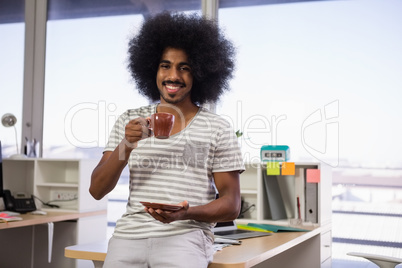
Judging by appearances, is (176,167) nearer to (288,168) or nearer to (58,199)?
(288,168)

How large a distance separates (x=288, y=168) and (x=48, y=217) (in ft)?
5.49

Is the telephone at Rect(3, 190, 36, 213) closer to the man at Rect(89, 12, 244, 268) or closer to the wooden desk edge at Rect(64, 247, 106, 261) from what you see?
the wooden desk edge at Rect(64, 247, 106, 261)

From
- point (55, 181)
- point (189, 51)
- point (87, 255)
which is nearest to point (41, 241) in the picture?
point (55, 181)

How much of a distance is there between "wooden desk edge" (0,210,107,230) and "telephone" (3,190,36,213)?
14cm

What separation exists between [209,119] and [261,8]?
2704 millimetres

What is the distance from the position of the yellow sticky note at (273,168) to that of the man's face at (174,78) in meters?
1.66

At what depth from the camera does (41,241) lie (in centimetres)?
419

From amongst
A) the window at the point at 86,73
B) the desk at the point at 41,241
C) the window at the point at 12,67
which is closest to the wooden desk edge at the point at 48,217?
the desk at the point at 41,241

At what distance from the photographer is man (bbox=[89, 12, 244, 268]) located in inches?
60.7

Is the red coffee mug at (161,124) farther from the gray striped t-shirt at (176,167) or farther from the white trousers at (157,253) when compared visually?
the white trousers at (157,253)

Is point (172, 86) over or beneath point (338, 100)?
beneath

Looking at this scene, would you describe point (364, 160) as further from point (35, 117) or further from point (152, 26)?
point (35, 117)

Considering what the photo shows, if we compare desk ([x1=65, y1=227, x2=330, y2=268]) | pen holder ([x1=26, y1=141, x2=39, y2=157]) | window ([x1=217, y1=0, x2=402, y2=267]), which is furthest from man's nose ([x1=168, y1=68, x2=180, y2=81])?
pen holder ([x1=26, y1=141, x2=39, y2=157])

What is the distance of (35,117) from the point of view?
483cm
